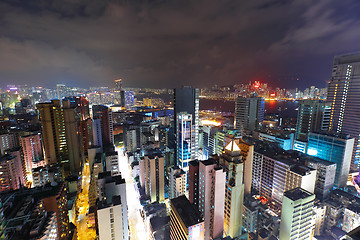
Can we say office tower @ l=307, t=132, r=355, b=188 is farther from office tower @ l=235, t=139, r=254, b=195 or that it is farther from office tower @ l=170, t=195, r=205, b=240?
office tower @ l=170, t=195, r=205, b=240

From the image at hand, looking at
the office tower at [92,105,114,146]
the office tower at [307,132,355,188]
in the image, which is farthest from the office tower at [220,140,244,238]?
the office tower at [92,105,114,146]

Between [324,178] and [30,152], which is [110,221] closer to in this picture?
[324,178]

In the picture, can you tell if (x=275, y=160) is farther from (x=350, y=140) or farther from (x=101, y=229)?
(x=101, y=229)

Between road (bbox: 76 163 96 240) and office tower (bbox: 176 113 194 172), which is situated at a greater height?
office tower (bbox: 176 113 194 172)

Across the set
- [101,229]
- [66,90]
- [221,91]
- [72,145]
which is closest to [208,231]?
[101,229]

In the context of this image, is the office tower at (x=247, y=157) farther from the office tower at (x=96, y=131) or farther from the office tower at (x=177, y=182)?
the office tower at (x=96, y=131)

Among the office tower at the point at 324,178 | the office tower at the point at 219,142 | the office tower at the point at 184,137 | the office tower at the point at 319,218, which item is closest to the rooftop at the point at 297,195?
the office tower at the point at 319,218
